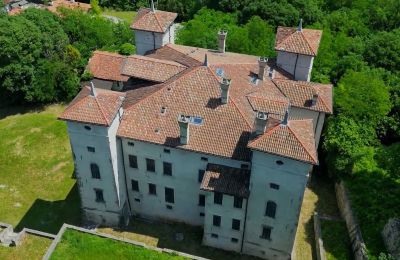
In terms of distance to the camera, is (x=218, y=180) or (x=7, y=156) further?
(x=7, y=156)

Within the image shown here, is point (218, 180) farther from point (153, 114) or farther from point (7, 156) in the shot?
point (7, 156)

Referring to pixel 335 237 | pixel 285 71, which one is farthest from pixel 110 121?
pixel 335 237

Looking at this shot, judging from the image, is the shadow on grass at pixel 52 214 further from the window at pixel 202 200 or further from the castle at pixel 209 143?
the window at pixel 202 200

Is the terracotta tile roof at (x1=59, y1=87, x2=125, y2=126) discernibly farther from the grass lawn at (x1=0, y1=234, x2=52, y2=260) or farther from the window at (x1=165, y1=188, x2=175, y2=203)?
the grass lawn at (x1=0, y1=234, x2=52, y2=260)

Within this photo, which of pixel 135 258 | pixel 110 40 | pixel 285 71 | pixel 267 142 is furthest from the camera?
pixel 110 40

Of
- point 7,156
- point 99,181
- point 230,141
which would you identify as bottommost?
point 7,156

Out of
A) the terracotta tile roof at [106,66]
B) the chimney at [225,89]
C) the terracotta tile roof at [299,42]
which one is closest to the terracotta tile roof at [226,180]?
the chimney at [225,89]

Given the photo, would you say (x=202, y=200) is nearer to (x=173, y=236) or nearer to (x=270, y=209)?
(x=173, y=236)
